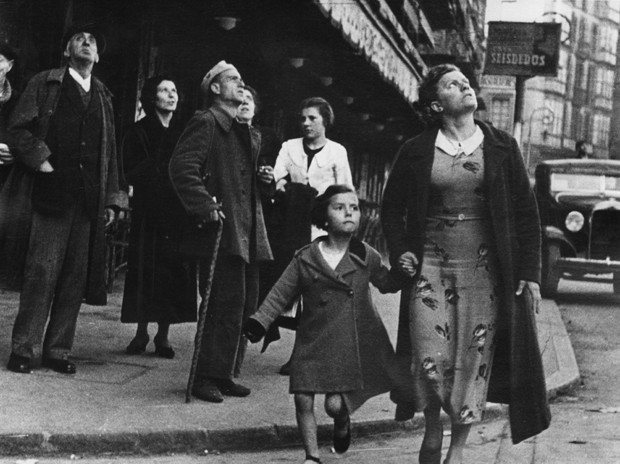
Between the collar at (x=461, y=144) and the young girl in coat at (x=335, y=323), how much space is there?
1.65ft

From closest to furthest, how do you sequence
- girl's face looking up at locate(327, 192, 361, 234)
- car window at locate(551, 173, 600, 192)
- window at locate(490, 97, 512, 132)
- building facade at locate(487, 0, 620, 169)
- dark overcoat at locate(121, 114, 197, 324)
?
girl's face looking up at locate(327, 192, 361, 234), dark overcoat at locate(121, 114, 197, 324), car window at locate(551, 173, 600, 192), building facade at locate(487, 0, 620, 169), window at locate(490, 97, 512, 132)

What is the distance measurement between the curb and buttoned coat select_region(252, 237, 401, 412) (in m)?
0.77

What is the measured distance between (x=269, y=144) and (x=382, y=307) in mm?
4939

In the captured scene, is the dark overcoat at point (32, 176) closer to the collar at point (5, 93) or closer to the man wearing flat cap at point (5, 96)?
the man wearing flat cap at point (5, 96)

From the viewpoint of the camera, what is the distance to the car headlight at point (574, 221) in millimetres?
14743

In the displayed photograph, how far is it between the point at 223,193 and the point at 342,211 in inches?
51.5

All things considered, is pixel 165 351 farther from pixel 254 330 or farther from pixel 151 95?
pixel 254 330

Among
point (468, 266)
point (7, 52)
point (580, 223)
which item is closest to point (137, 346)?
point (7, 52)

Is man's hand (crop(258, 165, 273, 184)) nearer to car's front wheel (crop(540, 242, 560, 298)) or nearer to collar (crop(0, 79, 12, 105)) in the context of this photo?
collar (crop(0, 79, 12, 105))

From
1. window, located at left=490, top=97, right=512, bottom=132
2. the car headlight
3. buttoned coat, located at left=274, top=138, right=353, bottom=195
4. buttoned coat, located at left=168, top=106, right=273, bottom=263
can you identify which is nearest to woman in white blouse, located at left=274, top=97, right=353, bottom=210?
buttoned coat, located at left=274, top=138, right=353, bottom=195

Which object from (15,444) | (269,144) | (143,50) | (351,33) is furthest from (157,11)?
(15,444)

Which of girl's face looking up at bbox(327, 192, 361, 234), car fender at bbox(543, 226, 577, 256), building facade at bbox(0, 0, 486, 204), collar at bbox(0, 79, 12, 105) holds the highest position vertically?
building facade at bbox(0, 0, 486, 204)

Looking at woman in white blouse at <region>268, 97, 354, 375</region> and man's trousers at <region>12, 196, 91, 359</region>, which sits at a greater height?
woman in white blouse at <region>268, 97, 354, 375</region>

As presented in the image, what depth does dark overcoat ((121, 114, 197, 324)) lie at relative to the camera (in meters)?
7.74
